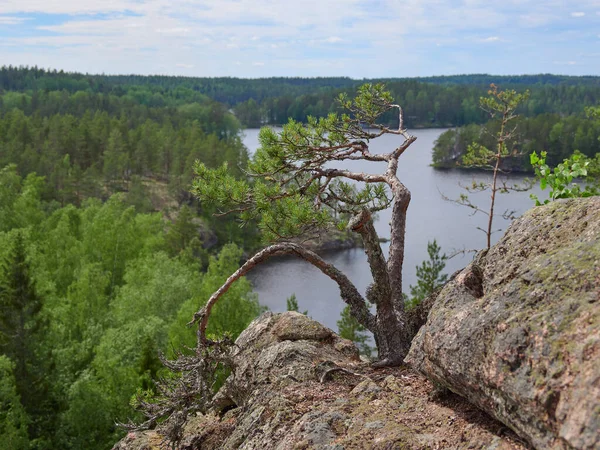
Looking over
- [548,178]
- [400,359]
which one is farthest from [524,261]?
[400,359]

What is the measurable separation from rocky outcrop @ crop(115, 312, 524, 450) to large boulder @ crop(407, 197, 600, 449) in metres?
0.38

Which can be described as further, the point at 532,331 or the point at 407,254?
the point at 407,254

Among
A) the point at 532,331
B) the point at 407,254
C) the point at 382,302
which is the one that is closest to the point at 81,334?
the point at 407,254

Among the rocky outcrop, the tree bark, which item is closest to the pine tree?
the rocky outcrop

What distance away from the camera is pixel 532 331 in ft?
16.8

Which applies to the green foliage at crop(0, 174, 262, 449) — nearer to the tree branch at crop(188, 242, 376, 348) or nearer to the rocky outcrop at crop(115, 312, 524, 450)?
the rocky outcrop at crop(115, 312, 524, 450)

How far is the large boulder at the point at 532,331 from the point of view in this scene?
179 inches

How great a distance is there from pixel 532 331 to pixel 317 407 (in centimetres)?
300

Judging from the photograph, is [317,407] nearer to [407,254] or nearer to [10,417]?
[10,417]

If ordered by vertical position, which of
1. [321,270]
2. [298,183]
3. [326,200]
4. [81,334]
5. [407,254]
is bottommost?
[81,334]

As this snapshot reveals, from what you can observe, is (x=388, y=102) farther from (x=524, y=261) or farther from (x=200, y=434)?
(x=200, y=434)

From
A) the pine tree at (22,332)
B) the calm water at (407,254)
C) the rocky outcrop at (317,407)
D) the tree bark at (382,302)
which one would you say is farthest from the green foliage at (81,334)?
the tree bark at (382,302)

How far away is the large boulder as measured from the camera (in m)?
4.54

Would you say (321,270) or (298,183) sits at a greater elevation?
(298,183)
